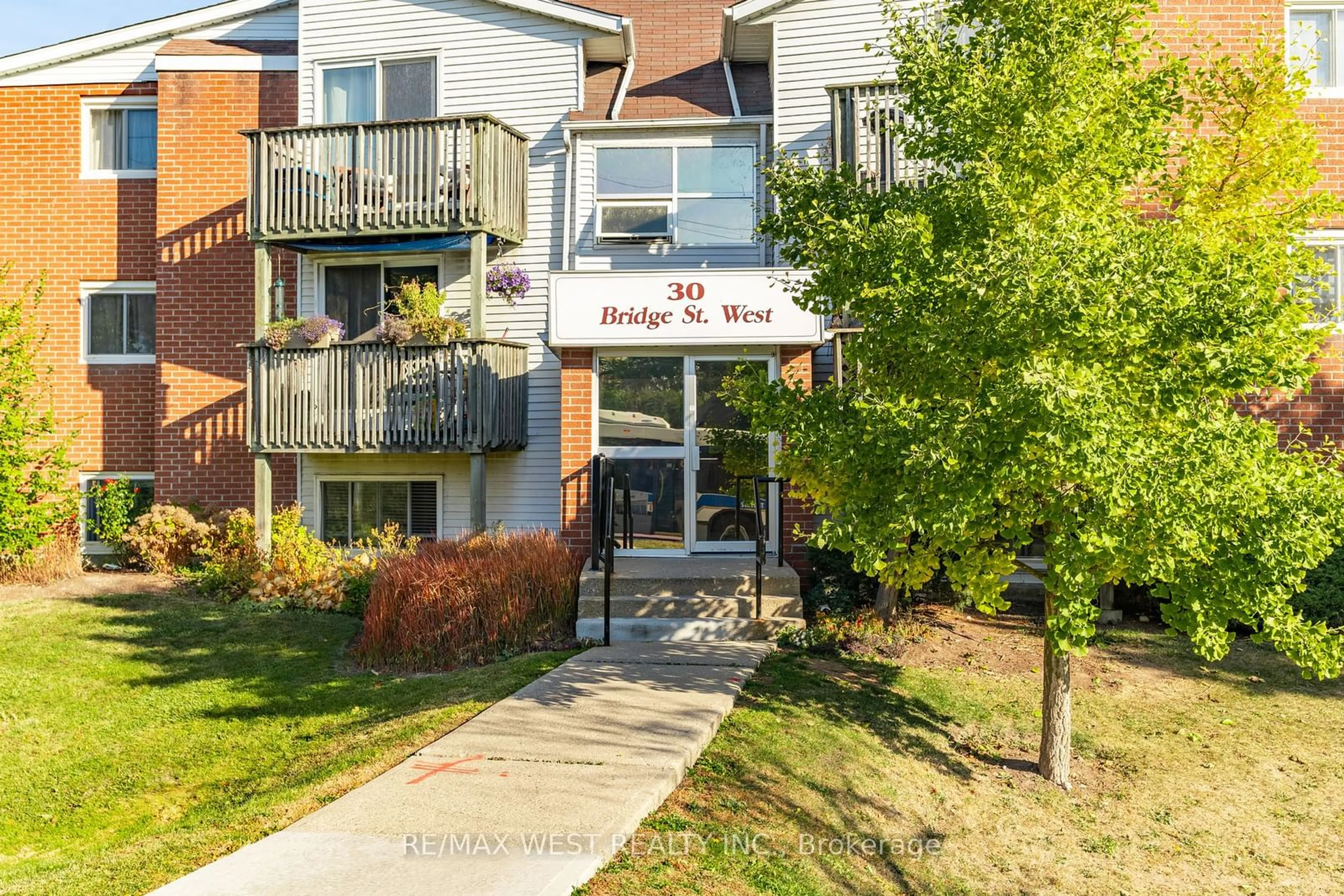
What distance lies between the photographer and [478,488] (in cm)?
1393

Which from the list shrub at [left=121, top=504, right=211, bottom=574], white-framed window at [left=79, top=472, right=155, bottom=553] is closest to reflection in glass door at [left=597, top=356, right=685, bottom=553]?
shrub at [left=121, top=504, right=211, bottom=574]

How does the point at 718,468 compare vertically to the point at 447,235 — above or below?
below

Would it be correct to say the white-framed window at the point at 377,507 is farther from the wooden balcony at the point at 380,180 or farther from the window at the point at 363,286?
the wooden balcony at the point at 380,180

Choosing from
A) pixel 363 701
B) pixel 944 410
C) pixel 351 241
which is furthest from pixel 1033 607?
pixel 351 241

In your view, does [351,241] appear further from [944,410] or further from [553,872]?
[553,872]

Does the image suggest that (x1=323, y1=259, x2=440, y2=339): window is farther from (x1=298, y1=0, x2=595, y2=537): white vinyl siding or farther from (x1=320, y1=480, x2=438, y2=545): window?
(x1=320, y1=480, x2=438, y2=545): window

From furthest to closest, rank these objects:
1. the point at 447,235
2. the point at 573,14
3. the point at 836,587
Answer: the point at 573,14, the point at 447,235, the point at 836,587

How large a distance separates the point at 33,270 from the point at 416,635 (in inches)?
431

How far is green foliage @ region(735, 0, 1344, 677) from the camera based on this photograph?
6266mm

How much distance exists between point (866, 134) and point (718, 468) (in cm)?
465

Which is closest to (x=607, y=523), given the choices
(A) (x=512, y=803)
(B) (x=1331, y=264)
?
(A) (x=512, y=803)

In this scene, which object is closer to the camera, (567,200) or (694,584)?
(694,584)

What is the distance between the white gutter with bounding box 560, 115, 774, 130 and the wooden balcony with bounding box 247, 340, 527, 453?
11.0 feet

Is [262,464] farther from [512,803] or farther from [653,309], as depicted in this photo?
[512,803]
